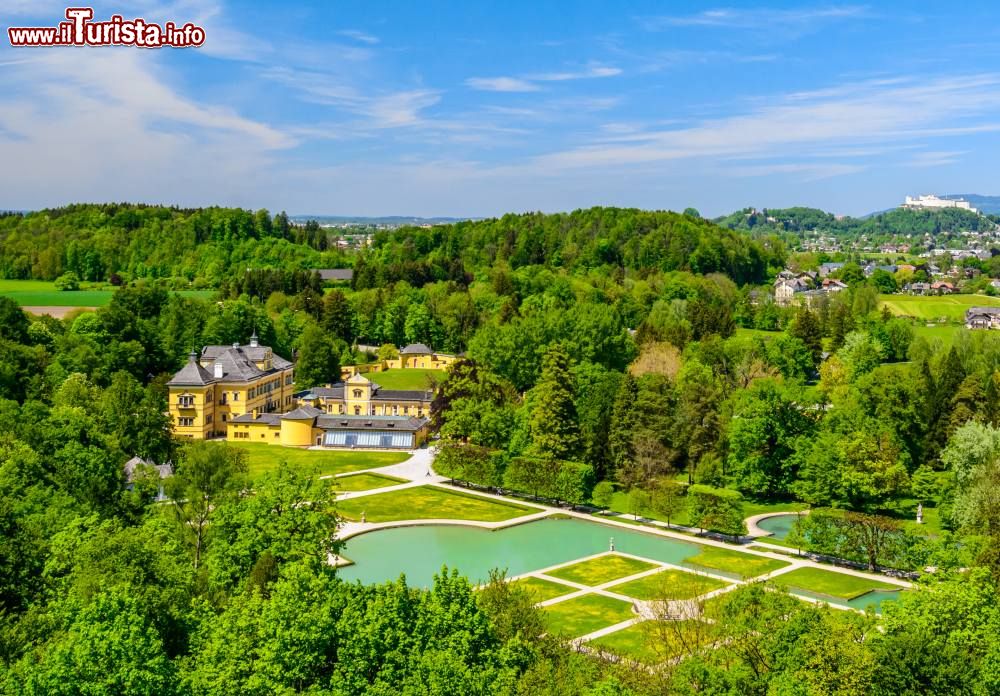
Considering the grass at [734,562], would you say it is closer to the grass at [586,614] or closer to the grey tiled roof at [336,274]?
the grass at [586,614]

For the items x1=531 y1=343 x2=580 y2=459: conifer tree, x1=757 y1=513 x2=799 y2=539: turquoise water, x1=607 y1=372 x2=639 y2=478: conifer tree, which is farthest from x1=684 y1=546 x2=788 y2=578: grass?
x1=531 y1=343 x2=580 y2=459: conifer tree

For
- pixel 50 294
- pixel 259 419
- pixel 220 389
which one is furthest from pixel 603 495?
pixel 50 294

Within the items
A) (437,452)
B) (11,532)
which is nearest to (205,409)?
(437,452)

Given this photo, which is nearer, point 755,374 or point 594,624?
point 594,624

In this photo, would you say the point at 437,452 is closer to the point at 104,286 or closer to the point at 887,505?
the point at 887,505

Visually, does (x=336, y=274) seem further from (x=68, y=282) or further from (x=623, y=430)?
(x=623, y=430)

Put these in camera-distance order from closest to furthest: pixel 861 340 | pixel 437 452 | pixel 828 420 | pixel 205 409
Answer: pixel 828 420
pixel 437 452
pixel 205 409
pixel 861 340

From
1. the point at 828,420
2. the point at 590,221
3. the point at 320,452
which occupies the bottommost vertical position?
the point at 320,452
